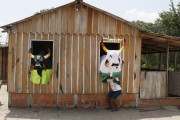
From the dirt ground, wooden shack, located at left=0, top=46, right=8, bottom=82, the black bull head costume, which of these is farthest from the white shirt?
wooden shack, located at left=0, top=46, right=8, bottom=82

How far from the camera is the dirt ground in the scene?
→ 10.8 metres

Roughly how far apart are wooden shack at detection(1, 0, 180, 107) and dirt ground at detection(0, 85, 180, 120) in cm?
47

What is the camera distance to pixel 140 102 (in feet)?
41.5

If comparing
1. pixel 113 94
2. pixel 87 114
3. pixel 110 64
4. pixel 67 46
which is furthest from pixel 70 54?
pixel 87 114

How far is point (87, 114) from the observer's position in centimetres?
1134

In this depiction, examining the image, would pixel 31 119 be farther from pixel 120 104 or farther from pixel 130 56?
pixel 130 56

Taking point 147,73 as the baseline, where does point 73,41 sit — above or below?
above

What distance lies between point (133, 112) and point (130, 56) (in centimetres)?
222

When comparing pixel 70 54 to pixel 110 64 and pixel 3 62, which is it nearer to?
pixel 110 64

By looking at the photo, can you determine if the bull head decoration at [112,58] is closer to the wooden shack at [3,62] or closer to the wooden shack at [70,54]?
the wooden shack at [70,54]

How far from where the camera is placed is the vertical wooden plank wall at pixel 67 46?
1195 cm

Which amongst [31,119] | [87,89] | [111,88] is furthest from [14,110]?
[111,88]

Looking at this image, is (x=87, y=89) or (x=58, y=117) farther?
(x=87, y=89)

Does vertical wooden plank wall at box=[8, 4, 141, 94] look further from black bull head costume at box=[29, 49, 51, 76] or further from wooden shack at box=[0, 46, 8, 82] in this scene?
wooden shack at box=[0, 46, 8, 82]
